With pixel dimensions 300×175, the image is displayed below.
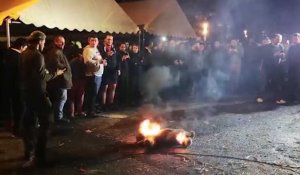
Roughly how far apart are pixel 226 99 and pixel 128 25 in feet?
15.1

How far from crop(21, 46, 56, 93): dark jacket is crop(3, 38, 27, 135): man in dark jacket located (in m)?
2.11

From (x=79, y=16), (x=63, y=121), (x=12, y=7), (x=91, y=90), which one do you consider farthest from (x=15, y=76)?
(x=79, y=16)

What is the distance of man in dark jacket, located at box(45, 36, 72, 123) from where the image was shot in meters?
8.56

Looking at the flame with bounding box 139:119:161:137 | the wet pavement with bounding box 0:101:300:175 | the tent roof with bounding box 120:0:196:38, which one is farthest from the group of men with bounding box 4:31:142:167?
the tent roof with bounding box 120:0:196:38

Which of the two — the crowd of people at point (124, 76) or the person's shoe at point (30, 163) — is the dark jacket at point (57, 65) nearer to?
the crowd of people at point (124, 76)

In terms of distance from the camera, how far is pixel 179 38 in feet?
50.6

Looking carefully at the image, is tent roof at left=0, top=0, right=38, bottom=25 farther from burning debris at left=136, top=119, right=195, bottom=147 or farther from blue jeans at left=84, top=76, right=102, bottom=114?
burning debris at left=136, top=119, right=195, bottom=147

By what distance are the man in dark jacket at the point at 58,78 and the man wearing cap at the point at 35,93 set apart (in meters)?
2.10

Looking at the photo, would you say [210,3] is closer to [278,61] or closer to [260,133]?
[278,61]

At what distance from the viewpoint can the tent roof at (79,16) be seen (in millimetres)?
9219

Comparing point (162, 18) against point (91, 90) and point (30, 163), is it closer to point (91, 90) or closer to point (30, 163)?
point (91, 90)

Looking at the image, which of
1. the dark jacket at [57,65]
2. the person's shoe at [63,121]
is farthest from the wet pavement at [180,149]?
the dark jacket at [57,65]

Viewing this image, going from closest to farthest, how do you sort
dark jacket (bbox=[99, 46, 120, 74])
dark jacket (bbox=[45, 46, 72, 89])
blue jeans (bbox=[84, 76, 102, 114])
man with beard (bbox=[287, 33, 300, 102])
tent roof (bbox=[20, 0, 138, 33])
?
dark jacket (bbox=[45, 46, 72, 89]), tent roof (bbox=[20, 0, 138, 33]), blue jeans (bbox=[84, 76, 102, 114]), dark jacket (bbox=[99, 46, 120, 74]), man with beard (bbox=[287, 33, 300, 102])

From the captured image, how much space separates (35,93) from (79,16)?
4407 millimetres
